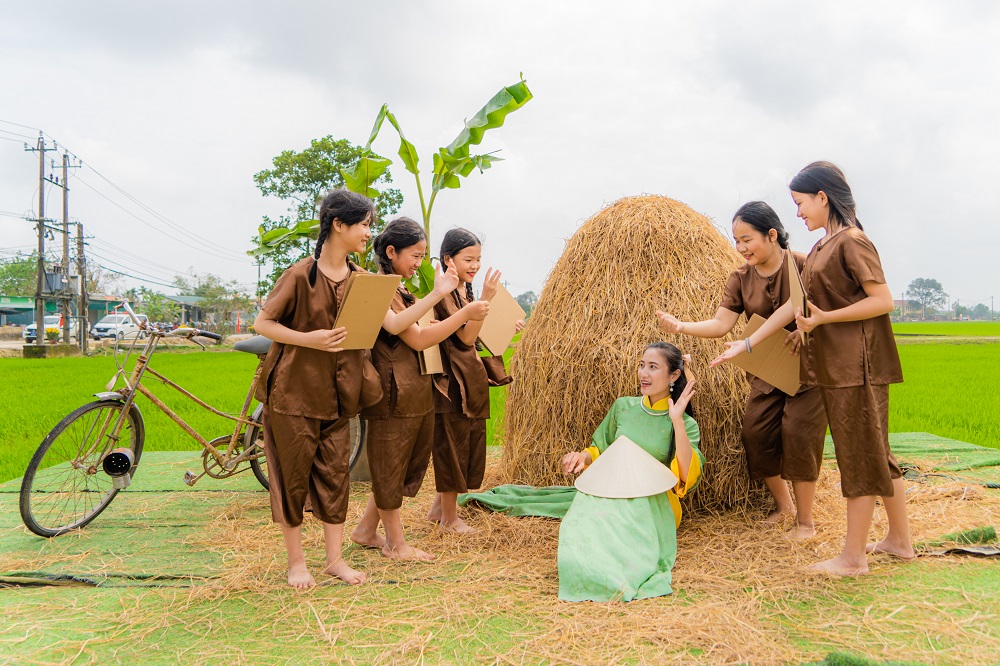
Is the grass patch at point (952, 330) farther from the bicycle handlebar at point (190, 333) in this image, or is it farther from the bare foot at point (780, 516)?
the bicycle handlebar at point (190, 333)

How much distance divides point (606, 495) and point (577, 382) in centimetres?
101

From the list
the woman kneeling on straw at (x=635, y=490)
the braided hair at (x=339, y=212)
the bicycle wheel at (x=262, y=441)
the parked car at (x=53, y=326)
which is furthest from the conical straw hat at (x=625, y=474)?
the parked car at (x=53, y=326)

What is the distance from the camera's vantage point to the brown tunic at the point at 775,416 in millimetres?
3756

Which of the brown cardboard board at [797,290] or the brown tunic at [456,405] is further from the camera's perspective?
the brown tunic at [456,405]

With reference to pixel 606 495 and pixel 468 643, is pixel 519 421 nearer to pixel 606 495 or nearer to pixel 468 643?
pixel 606 495

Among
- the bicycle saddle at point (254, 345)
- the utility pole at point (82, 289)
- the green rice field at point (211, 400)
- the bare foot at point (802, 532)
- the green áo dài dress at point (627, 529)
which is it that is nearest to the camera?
the green áo dài dress at point (627, 529)

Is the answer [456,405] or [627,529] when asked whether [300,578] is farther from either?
[627,529]

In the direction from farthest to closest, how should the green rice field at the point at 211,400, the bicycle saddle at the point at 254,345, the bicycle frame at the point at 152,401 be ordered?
the green rice field at the point at 211,400 < the bicycle saddle at the point at 254,345 < the bicycle frame at the point at 152,401

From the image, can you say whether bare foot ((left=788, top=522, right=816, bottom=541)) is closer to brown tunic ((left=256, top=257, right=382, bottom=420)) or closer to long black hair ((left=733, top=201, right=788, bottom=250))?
long black hair ((left=733, top=201, right=788, bottom=250))

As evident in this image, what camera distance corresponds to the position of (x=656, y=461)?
350cm

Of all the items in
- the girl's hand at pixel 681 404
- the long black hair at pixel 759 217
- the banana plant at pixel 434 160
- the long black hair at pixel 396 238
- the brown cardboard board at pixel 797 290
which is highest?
the banana plant at pixel 434 160

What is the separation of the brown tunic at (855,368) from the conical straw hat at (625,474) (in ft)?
2.75

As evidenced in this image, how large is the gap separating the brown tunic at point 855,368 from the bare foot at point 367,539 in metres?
2.44

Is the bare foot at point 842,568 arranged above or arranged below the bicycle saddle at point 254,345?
below
